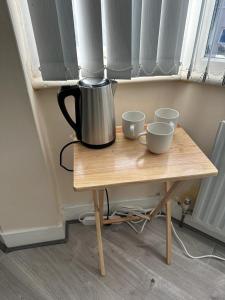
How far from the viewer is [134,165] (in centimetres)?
80

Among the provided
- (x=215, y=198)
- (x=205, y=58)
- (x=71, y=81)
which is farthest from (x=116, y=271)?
(x=205, y=58)

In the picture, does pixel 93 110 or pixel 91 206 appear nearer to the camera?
pixel 93 110

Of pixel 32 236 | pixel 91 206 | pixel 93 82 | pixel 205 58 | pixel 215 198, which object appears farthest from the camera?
pixel 91 206

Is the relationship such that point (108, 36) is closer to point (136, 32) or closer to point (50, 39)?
point (136, 32)

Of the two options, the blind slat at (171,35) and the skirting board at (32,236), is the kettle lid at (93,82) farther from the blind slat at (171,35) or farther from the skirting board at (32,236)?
the skirting board at (32,236)

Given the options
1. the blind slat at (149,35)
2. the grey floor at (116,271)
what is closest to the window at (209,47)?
the blind slat at (149,35)

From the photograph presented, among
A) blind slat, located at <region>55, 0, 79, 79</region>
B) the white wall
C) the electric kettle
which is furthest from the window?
the white wall

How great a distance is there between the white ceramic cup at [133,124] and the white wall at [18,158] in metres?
0.38

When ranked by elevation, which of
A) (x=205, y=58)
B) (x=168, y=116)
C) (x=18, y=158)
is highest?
(x=205, y=58)

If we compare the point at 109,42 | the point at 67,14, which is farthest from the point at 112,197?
the point at 67,14

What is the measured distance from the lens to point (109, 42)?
0.84m

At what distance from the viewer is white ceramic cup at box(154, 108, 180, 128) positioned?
91cm

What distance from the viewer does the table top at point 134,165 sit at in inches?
29.0

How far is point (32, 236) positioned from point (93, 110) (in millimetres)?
900
